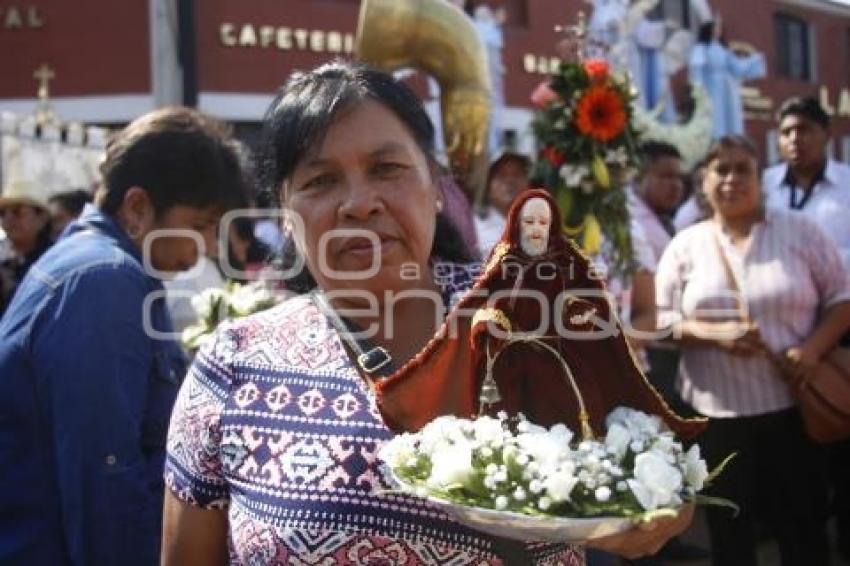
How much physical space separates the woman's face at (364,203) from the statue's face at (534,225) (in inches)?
8.8

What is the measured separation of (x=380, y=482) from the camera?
1.34 meters

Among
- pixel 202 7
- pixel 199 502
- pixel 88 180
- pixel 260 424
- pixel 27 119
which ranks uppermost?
pixel 202 7

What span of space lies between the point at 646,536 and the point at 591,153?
3172 mm

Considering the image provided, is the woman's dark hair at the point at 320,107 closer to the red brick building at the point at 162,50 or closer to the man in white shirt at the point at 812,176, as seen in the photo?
the man in white shirt at the point at 812,176

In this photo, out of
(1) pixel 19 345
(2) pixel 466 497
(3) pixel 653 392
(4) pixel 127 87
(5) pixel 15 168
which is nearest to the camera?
(2) pixel 466 497

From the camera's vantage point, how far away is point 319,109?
4.76 feet

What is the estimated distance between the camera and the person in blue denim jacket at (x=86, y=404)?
1.87 metres

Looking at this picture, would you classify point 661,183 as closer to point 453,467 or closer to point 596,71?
point 596,71

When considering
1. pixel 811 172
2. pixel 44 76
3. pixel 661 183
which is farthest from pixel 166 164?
pixel 44 76

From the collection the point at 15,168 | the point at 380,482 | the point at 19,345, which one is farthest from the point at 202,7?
the point at 380,482

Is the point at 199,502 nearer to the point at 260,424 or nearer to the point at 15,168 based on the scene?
the point at 260,424

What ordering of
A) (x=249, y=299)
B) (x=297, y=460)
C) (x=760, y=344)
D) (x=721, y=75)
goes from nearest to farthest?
(x=297, y=460), (x=249, y=299), (x=760, y=344), (x=721, y=75)

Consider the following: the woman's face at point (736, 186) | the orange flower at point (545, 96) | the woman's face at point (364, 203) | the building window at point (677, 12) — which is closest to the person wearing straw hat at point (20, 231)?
the orange flower at point (545, 96)

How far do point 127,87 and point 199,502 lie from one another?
11156 millimetres
